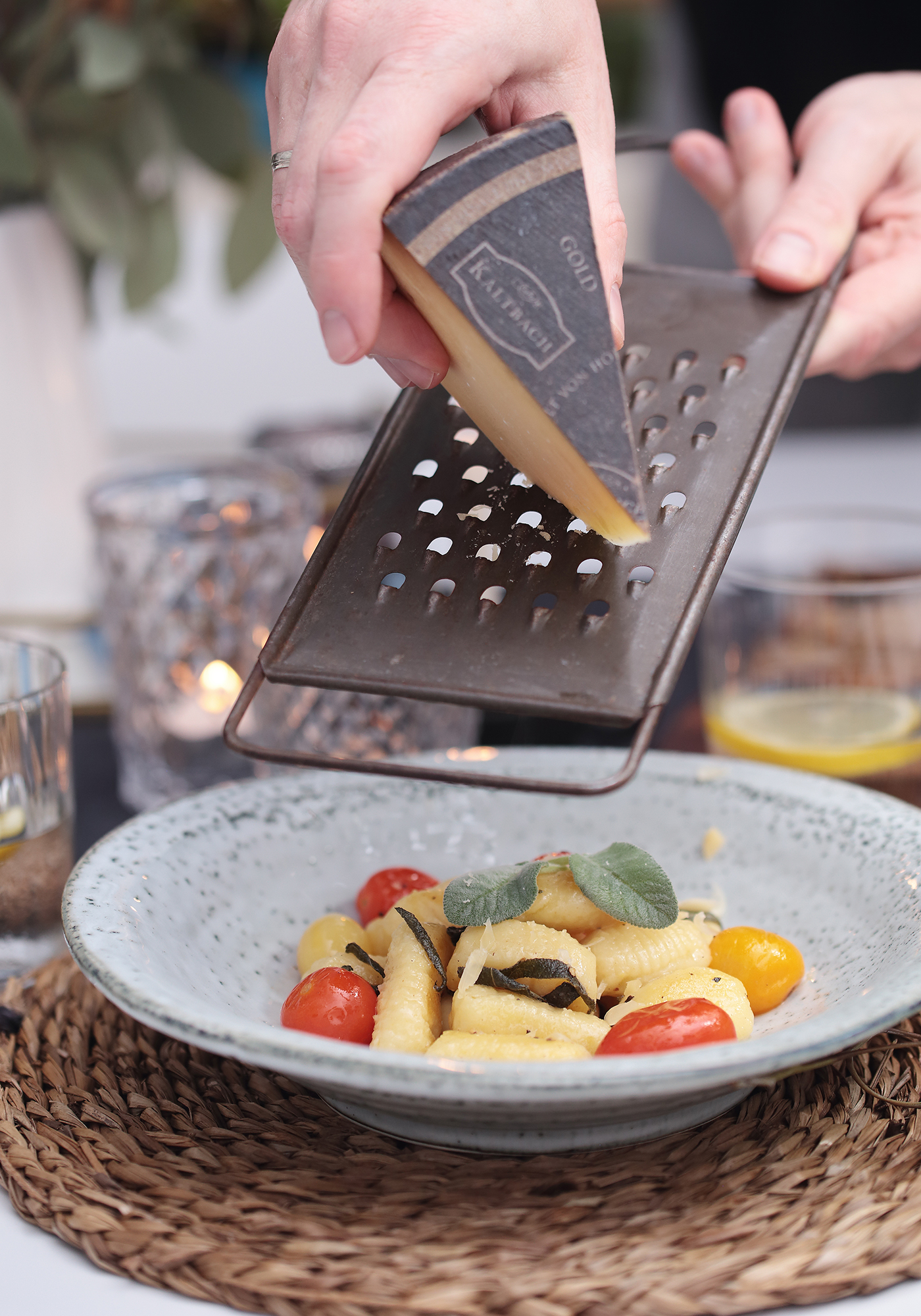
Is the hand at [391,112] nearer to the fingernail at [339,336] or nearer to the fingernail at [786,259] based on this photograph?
the fingernail at [339,336]

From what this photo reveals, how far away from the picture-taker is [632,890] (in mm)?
838

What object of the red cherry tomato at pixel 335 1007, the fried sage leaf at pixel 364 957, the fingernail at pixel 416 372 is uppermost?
the fingernail at pixel 416 372

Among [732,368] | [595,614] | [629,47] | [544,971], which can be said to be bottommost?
[544,971]

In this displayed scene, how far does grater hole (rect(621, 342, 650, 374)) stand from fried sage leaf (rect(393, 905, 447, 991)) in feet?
1.32

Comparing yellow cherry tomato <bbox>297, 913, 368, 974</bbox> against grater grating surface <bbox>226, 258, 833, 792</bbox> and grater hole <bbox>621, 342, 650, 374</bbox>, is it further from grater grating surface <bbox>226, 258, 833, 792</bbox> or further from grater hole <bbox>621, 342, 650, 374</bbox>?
grater hole <bbox>621, 342, 650, 374</bbox>

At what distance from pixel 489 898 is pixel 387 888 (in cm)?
16

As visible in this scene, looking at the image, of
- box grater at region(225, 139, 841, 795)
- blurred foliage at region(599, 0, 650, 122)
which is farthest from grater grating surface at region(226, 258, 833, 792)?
blurred foliage at region(599, 0, 650, 122)

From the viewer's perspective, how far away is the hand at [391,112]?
27.2 inches

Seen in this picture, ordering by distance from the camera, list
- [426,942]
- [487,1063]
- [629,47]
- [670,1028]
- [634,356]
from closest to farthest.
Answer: [487,1063] < [670,1028] < [426,942] < [634,356] < [629,47]

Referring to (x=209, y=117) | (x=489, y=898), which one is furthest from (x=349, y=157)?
(x=209, y=117)

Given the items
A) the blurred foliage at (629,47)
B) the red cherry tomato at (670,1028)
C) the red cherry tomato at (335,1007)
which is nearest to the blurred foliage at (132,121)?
the red cherry tomato at (335,1007)

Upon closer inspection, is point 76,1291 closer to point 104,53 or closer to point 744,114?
point 744,114

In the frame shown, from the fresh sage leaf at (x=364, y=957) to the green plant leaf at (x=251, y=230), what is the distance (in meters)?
1.27

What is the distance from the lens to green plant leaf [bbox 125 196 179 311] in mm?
1853
